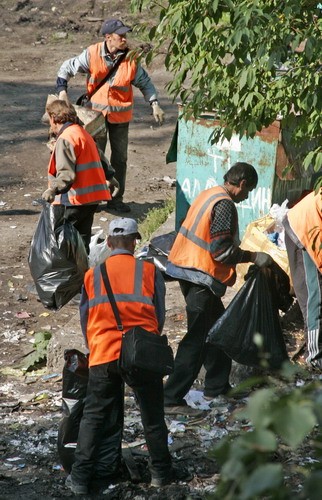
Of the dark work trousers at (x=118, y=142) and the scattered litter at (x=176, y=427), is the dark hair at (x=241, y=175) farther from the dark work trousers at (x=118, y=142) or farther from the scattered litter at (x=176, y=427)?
the dark work trousers at (x=118, y=142)

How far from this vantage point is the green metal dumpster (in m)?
7.19

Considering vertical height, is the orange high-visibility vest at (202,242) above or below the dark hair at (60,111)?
below

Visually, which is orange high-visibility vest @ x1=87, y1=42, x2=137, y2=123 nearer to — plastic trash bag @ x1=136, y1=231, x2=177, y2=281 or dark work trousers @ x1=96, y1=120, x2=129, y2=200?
dark work trousers @ x1=96, y1=120, x2=129, y2=200

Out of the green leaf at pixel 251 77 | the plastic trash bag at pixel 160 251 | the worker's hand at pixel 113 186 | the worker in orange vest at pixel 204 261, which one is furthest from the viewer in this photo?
the worker's hand at pixel 113 186

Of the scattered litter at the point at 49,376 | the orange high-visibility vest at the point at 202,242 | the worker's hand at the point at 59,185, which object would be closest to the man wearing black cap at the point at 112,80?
the worker's hand at the point at 59,185

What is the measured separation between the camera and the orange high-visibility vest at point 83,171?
673 cm

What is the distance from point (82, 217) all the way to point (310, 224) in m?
2.05

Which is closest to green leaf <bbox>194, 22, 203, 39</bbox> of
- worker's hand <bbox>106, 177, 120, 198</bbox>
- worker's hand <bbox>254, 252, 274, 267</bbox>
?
worker's hand <bbox>254, 252, 274, 267</bbox>

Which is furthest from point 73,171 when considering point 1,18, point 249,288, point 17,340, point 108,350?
point 1,18

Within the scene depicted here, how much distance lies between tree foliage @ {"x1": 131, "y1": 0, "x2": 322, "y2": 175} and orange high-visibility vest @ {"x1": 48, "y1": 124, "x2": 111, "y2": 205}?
80.1 inches

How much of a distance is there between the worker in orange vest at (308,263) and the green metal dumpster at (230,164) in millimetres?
1408

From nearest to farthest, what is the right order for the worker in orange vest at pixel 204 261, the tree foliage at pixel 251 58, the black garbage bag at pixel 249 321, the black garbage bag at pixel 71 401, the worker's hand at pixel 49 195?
the tree foliage at pixel 251 58, the black garbage bag at pixel 71 401, the worker in orange vest at pixel 204 261, the black garbage bag at pixel 249 321, the worker's hand at pixel 49 195

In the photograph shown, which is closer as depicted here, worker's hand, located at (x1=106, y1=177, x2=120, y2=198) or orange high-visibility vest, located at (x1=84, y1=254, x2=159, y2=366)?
orange high-visibility vest, located at (x1=84, y1=254, x2=159, y2=366)

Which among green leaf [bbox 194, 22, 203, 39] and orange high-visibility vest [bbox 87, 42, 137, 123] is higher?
green leaf [bbox 194, 22, 203, 39]
